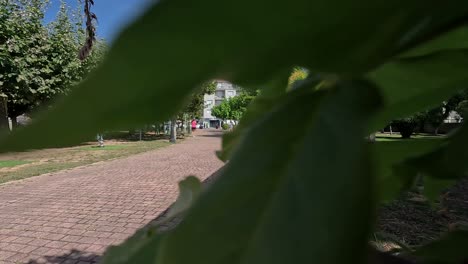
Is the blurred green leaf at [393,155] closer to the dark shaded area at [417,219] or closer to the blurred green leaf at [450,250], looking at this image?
the blurred green leaf at [450,250]

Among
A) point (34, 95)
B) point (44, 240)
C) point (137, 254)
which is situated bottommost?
point (44, 240)

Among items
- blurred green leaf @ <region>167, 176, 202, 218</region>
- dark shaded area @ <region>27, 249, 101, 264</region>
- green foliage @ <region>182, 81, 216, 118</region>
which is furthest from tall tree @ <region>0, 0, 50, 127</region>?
blurred green leaf @ <region>167, 176, 202, 218</region>

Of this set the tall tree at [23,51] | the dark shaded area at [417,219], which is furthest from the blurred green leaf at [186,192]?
the tall tree at [23,51]

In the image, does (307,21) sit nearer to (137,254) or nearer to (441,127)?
(137,254)

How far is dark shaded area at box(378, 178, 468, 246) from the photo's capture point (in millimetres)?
4763

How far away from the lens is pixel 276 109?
28 cm

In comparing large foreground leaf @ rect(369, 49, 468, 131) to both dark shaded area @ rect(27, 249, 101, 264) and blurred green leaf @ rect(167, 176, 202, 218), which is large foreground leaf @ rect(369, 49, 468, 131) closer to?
blurred green leaf @ rect(167, 176, 202, 218)

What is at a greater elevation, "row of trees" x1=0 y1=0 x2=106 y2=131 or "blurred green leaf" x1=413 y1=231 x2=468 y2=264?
"row of trees" x1=0 y1=0 x2=106 y2=131

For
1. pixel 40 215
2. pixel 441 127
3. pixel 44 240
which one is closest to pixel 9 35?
pixel 40 215

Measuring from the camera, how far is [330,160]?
0.23 metres

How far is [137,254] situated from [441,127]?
33930 millimetres

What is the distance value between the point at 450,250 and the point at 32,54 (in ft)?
58.8

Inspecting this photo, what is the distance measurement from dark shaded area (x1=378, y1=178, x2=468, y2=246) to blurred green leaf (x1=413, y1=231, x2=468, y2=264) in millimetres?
4461

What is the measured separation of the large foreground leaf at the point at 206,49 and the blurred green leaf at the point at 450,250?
0.31 meters
